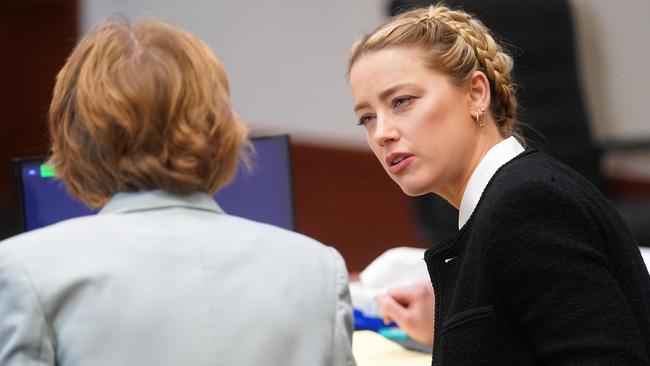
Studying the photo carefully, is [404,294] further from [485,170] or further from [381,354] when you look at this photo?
[485,170]

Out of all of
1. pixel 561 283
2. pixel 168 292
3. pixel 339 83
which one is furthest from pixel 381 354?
pixel 339 83

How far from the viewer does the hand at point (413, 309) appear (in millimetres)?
1877

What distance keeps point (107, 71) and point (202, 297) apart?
0.27 m

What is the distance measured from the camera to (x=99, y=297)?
3.51ft

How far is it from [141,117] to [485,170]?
0.65m

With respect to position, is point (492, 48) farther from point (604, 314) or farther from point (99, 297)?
point (99, 297)

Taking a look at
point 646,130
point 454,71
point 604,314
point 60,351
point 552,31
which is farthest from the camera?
point 646,130

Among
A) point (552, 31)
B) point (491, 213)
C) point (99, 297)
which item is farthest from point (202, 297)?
point (552, 31)

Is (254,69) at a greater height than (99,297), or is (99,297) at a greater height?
(99,297)

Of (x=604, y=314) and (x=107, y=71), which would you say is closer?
(x=107, y=71)

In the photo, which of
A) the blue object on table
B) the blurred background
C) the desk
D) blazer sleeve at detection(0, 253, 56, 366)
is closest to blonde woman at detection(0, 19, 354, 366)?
blazer sleeve at detection(0, 253, 56, 366)

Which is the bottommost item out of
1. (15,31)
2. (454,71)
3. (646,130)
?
(646,130)

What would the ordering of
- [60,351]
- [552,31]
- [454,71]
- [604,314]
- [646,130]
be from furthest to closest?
1. [646,130]
2. [552,31]
3. [454,71]
4. [604,314]
5. [60,351]

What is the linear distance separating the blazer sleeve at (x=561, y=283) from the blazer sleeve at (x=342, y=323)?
9.4 inches
